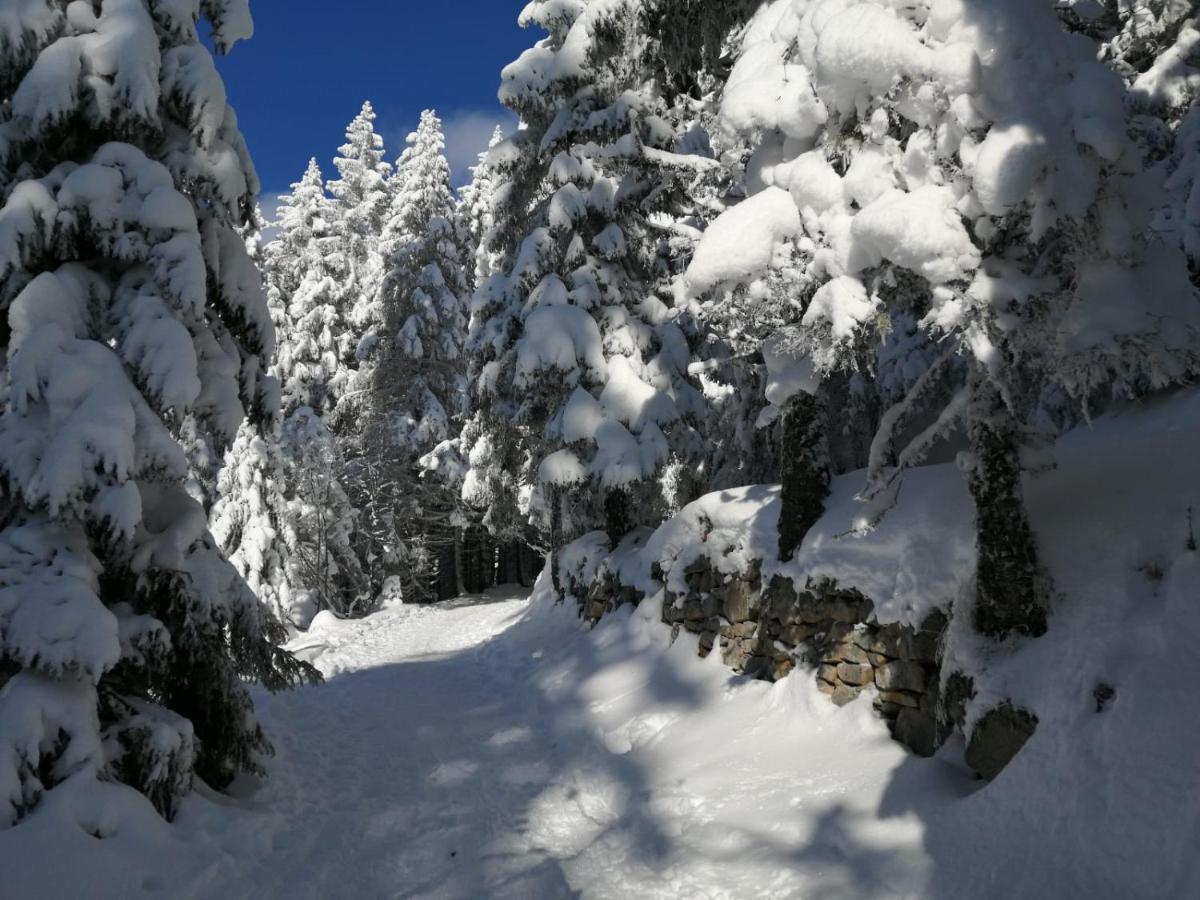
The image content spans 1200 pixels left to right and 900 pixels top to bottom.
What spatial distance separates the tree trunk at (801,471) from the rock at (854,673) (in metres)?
1.52

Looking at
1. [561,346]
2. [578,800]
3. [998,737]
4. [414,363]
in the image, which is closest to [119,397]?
[578,800]

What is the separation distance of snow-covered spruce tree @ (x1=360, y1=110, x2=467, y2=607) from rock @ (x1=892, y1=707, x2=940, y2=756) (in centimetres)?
2084

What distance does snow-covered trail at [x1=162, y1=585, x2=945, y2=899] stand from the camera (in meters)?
4.71

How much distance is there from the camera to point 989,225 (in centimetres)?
482

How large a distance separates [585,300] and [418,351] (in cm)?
1357

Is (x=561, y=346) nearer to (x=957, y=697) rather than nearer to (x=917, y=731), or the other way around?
(x=917, y=731)

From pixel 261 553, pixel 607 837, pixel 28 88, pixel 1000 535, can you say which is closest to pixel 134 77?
pixel 28 88

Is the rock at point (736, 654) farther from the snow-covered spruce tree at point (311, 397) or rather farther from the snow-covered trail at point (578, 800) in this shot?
the snow-covered spruce tree at point (311, 397)

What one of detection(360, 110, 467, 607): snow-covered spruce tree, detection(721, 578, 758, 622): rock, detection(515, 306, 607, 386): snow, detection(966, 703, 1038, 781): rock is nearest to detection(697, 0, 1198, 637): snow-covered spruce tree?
detection(966, 703, 1038, 781): rock

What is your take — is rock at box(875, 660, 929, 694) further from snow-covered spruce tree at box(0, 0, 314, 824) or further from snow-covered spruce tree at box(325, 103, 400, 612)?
snow-covered spruce tree at box(325, 103, 400, 612)

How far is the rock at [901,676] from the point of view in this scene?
221 inches

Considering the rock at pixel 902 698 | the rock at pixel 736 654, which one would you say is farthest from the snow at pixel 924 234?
the rock at pixel 736 654

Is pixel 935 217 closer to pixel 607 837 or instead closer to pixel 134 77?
pixel 607 837

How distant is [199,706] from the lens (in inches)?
242
